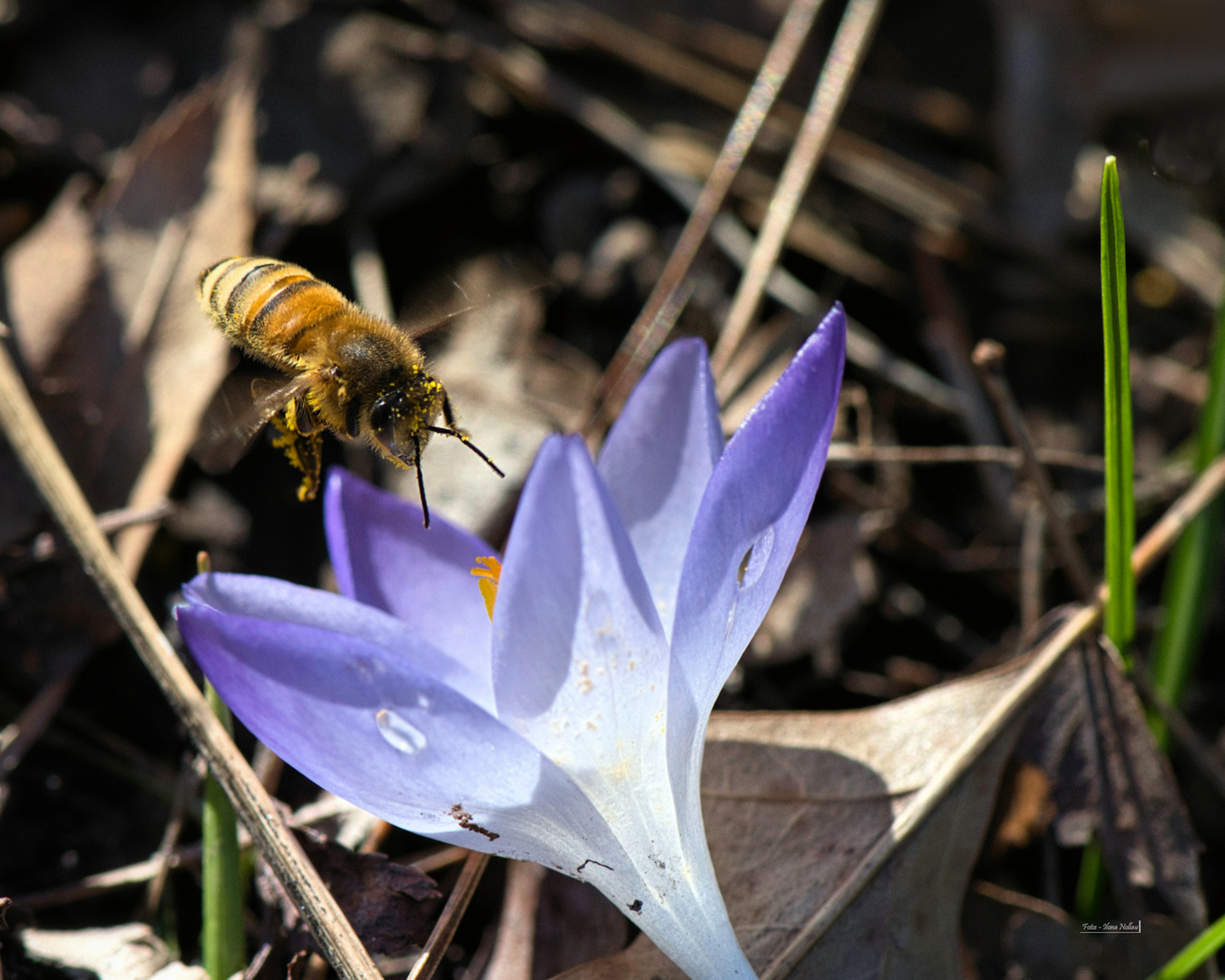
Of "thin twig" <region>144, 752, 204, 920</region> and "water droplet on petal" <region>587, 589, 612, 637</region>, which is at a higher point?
"water droplet on petal" <region>587, 589, 612, 637</region>

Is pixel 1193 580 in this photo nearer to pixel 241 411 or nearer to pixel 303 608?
pixel 303 608

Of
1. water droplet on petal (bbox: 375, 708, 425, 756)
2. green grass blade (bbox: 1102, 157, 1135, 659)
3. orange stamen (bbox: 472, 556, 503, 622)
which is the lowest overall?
orange stamen (bbox: 472, 556, 503, 622)

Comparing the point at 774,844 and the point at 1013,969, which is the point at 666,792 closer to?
the point at 774,844

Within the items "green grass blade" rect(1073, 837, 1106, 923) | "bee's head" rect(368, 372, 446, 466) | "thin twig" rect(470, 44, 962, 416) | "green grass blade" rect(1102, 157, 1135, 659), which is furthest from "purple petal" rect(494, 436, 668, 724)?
"thin twig" rect(470, 44, 962, 416)

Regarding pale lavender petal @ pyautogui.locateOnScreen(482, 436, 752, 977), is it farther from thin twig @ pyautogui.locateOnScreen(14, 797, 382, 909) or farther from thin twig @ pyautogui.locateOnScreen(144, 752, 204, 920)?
thin twig @ pyautogui.locateOnScreen(144, 752, 204, 920)

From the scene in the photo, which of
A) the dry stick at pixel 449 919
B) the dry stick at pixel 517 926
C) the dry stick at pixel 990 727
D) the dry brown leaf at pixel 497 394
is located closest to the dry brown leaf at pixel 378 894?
the dry stick at pixel 449 919

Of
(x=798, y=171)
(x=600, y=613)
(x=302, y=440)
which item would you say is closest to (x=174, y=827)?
(x=302, y=440)
